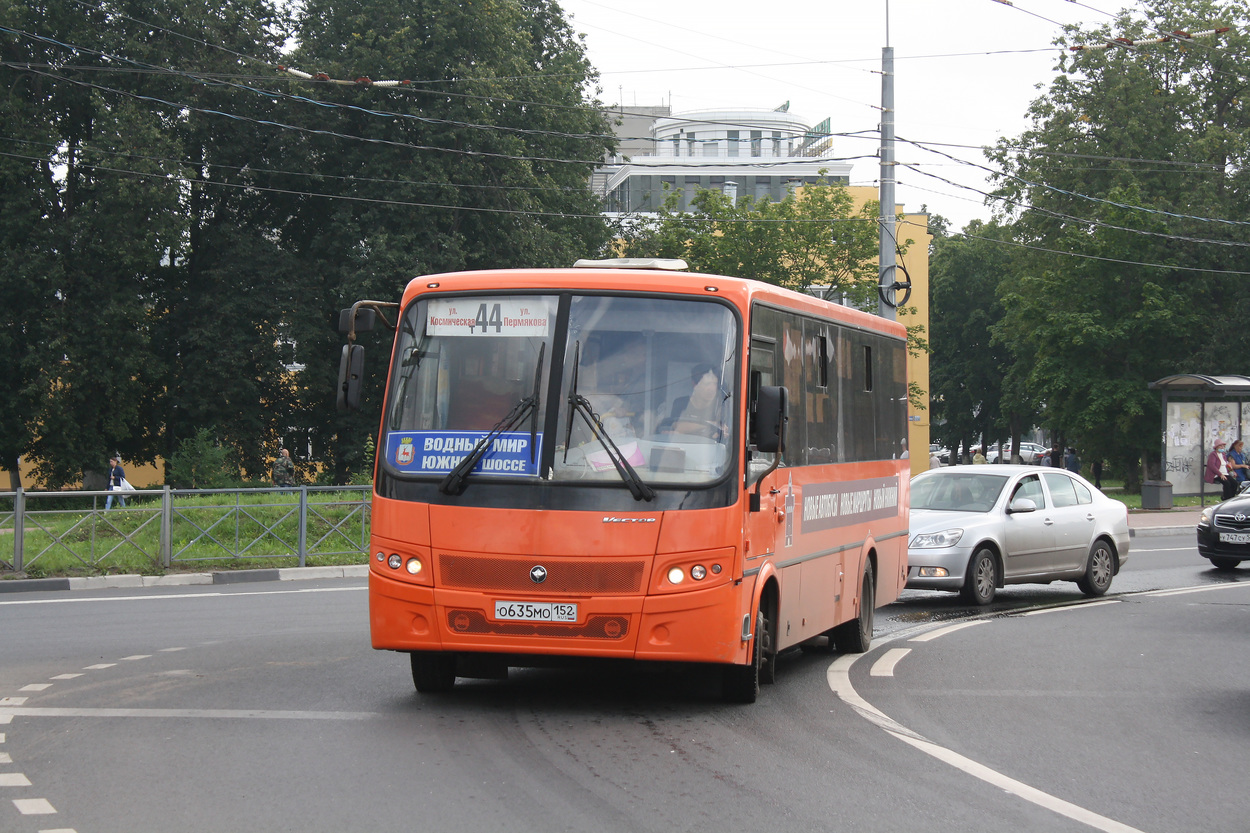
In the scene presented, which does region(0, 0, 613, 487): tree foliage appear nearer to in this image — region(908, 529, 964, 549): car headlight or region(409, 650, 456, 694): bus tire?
region(908, 529, 964, 549): car headlight

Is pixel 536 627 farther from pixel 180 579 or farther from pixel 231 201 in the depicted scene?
pixel 231 201

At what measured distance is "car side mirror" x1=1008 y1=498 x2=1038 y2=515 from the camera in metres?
16.7

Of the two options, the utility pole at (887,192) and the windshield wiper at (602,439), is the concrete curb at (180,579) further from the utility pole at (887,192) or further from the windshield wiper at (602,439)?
the windshield wiper at (602,439)

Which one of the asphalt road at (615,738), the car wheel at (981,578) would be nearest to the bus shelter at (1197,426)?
the car wheel at (981,578)

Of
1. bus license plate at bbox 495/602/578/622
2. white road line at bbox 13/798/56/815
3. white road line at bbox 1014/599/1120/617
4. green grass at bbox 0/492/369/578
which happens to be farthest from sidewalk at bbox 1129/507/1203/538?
white road line at bbox 13/798/56/815

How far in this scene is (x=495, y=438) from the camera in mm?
8758

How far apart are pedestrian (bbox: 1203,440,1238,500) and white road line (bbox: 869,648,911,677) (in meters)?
26.2

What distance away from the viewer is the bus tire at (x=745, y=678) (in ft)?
30.1

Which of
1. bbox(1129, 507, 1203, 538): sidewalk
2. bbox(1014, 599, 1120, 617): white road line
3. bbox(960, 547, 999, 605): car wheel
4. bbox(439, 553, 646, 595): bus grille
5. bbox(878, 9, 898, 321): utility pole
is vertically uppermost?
bbox(878, 9, 898, 321): utility pole

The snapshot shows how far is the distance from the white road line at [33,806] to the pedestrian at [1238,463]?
34.7 metres

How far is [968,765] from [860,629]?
485 centimetres

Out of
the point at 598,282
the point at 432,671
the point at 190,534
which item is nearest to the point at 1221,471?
the point at 190,534

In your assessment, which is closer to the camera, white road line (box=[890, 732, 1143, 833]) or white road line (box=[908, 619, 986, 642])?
white road line (box=[890, 732, 1143, 833])

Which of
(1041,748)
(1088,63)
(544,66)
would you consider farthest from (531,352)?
(1088,63)
